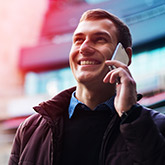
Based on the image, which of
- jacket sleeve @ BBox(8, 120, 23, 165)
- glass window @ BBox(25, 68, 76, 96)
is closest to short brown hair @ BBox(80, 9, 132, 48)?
jacket sleeve @ BBox(8, 120, 23, 165)

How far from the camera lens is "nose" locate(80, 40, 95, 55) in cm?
100

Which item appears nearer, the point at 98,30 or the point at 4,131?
the point at 98,30

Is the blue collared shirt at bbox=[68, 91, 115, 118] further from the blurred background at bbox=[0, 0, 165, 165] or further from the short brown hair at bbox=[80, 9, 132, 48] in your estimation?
the blurred background at bbox=[0, 0, 165, 165]

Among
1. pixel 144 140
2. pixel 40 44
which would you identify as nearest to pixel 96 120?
pixel 144 140

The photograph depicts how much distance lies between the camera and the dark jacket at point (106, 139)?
804 millimetres

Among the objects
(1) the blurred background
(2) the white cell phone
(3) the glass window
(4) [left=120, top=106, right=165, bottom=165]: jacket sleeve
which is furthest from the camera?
(3) the glass window

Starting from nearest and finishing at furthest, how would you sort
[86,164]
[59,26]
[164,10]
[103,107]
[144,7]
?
[86,164] < [103,107] < [164,10] < [144,7] < [59,26]

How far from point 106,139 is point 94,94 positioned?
0.66 feet

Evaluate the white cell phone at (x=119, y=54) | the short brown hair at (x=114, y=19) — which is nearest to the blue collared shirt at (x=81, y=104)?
the white cell phone at (x=119, y=54)

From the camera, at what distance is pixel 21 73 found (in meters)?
6.78

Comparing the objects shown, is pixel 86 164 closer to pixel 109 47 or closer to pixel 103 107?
pixel 103 107

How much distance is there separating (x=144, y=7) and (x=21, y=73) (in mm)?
3491

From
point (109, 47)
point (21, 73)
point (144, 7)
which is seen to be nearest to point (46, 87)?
point (21, 73)

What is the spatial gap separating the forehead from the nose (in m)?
0.05
